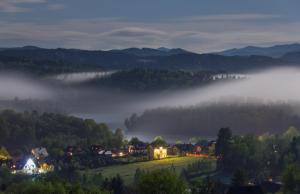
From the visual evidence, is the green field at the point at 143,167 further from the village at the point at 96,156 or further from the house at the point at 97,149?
the house at the point at 97,149

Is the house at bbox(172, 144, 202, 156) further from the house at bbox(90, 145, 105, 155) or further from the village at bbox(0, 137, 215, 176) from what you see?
the house at bbox(90, 145, 105, 155)

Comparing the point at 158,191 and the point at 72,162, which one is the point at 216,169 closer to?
the point at 72,162

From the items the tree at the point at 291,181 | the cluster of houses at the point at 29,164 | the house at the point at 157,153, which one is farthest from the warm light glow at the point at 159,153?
the tree at the point at 291,181

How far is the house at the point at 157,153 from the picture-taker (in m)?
145

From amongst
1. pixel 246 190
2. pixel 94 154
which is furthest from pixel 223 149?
pixel 246 190

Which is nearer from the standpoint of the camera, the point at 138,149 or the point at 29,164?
the point at 29,164

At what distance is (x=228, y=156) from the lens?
132m

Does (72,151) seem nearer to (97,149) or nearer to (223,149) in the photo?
(97,149)

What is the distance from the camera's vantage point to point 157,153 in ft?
483

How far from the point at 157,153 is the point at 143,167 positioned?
63.6 feet

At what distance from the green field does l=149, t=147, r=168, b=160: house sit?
3846mm

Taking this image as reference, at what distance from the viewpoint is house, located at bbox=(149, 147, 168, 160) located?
474ft

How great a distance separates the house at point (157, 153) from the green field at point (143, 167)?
151 inches

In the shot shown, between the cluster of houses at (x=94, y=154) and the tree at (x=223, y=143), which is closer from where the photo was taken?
the tree at (x=223, y=143)
